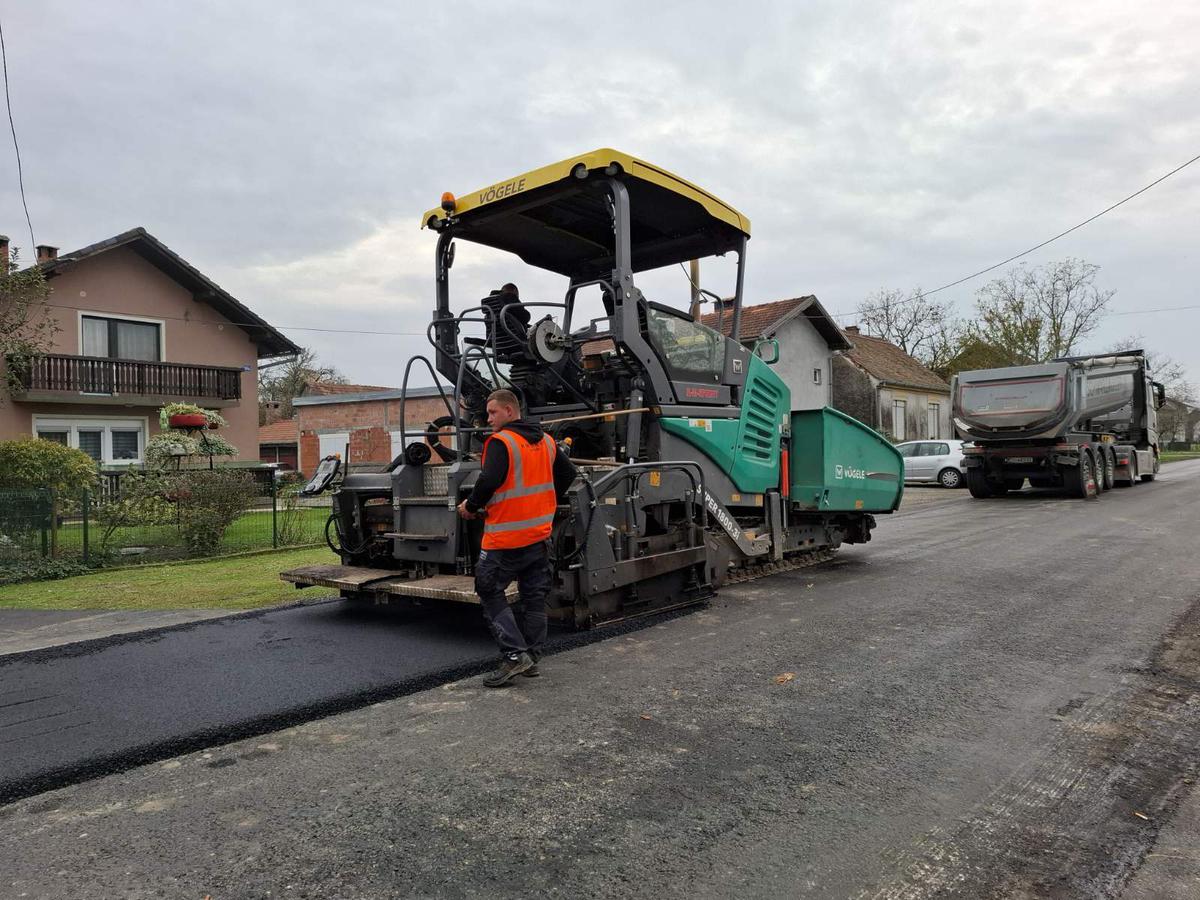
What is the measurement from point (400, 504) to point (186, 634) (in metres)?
1.68

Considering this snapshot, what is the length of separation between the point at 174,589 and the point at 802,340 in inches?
1007

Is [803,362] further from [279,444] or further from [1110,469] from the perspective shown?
[279,444]

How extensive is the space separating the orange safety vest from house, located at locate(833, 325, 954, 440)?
1184 inches

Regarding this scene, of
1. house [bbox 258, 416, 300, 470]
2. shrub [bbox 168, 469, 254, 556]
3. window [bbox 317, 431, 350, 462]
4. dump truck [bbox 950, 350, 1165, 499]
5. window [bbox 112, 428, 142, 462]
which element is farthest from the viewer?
A: house [bbox 258, 416, 300, 470]

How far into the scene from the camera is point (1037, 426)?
16.4 m

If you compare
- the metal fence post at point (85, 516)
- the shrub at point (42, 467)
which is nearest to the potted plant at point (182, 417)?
the shrub at point (42, 467)

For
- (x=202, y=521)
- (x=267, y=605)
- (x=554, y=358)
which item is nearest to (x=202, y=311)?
(x=202, y=521)

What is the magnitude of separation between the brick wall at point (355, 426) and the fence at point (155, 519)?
1564 cm

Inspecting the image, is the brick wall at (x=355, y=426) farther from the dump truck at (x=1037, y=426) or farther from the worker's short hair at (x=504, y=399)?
the worker's short hair at (x=504, y=399)

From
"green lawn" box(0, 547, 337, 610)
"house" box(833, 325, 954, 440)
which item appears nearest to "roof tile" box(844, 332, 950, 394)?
"house" box(833, 325, 954, 440)

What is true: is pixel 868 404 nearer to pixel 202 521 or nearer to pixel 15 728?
pixel 202 521

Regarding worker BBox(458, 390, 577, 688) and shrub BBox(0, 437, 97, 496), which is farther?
shrub BBox(0, 437, 97, 496)

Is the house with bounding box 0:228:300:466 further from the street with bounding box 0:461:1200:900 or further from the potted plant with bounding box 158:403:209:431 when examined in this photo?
the street with bounding box 0:461:1200:900

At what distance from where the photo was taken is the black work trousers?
4.47 meters
